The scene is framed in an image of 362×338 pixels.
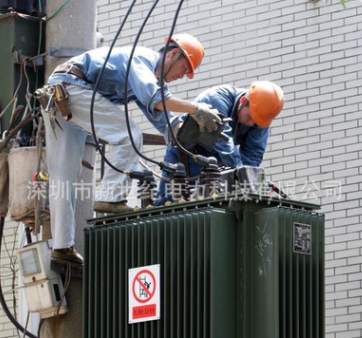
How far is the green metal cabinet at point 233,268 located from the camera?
26.9 feet

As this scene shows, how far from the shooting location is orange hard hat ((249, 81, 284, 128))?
1084cm

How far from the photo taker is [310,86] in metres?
13.3

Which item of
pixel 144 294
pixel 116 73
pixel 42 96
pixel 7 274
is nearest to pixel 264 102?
pixel 116 73

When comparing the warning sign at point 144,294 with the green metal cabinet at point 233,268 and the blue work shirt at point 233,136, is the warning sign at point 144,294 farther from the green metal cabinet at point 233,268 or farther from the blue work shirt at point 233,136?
the blue work shirt at point 233,136

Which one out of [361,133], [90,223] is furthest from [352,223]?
[90,223]

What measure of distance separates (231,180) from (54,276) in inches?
60.0

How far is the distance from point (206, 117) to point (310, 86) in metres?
3.80

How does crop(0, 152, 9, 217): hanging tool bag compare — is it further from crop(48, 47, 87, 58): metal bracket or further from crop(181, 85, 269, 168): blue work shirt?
crop(181, 85, 269, 168): blue work shirt

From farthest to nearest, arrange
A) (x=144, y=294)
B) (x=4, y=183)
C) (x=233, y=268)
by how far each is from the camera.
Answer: (x=4, y=183), (x=144, y=294), (x=233, y=268)

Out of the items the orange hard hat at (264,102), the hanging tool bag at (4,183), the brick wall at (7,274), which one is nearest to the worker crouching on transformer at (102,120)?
the hanging tool bag at (4,183)

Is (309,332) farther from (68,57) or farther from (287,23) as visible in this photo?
(287,23)

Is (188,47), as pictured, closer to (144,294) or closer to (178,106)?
(178,106)

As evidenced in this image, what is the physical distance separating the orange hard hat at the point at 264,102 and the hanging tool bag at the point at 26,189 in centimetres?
183

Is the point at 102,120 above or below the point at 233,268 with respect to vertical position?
above
